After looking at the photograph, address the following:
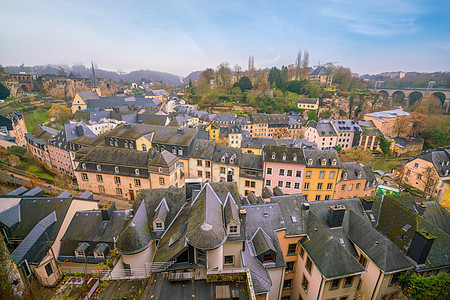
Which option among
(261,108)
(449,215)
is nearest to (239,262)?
(449,215)

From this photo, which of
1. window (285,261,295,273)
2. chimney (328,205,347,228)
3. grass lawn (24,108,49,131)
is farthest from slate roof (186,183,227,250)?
grass lawn (24,108,49,131)

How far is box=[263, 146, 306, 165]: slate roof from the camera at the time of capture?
31.7 metres

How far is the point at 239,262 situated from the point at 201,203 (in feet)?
16.0

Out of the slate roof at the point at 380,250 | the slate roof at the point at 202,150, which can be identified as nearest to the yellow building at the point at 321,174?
the slate roof at the point at 380,250

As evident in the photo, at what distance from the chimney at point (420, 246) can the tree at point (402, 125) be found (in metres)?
78.6

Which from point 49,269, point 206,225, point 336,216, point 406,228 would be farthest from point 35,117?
point 406,228

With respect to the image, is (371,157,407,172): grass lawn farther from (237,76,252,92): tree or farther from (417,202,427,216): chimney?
(237,76,252,92): tree

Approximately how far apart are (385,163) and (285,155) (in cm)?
5018

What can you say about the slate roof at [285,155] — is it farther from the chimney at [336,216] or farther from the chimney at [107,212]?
the chimney at [107,212]

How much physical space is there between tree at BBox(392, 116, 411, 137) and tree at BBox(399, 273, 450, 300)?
82.6 meters

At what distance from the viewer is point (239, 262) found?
13836mm

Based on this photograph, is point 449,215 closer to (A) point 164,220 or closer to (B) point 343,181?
(B) point 343,181

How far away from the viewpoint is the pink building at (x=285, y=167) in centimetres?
3178

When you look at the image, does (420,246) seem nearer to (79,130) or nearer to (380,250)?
(380,250)
